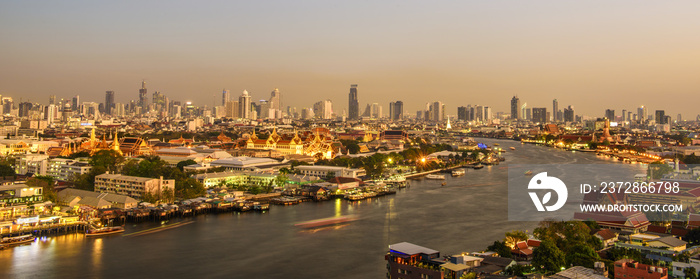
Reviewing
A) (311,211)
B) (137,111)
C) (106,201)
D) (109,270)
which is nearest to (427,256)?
(109,270)

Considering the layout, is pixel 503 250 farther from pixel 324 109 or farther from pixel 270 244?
pixel 324 109

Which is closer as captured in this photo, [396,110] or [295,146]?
[295,146]

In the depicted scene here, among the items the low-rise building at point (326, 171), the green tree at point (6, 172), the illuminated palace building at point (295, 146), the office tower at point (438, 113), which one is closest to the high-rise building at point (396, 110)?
the office tower at point (438, 113)

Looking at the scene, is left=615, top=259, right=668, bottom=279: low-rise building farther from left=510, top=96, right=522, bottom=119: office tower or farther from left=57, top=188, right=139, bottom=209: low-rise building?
left=510, top=96, right=522, bottom=119: office tower

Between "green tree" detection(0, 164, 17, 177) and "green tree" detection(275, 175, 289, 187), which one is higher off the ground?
"green tree" detection(0, 164, 17, 177)

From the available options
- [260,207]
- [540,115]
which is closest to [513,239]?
[260,207]

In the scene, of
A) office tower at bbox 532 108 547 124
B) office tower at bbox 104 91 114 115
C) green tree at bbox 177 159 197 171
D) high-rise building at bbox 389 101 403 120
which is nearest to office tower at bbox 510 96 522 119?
office tower at bbox 532 108 547 124

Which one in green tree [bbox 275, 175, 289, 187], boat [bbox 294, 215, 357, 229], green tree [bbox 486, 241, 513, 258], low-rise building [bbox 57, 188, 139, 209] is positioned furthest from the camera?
green tree [bbox 275, 175, 289, 187]
